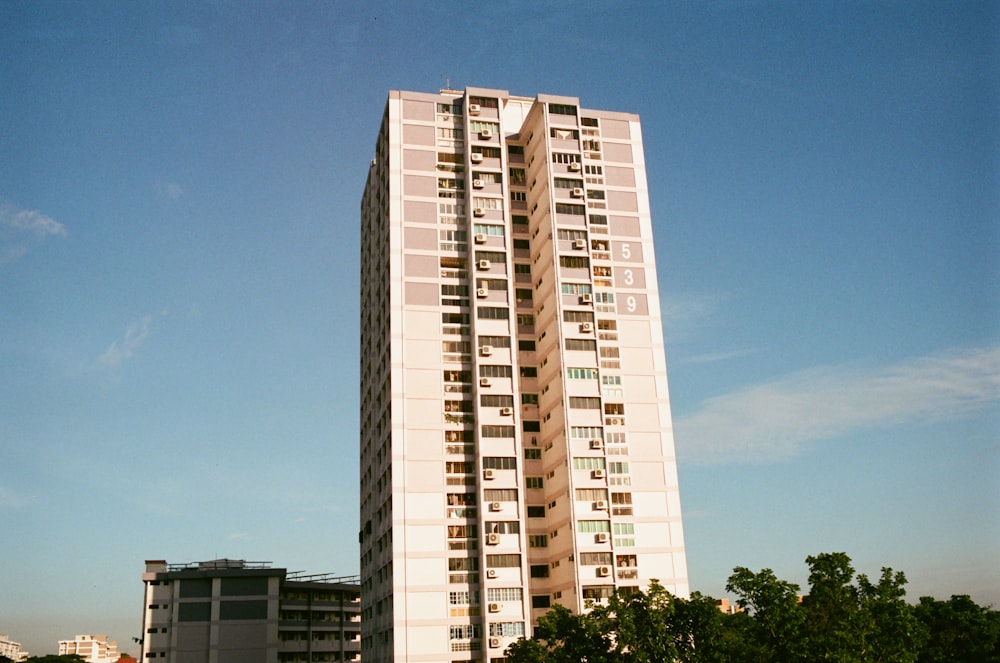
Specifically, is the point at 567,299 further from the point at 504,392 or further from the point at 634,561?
the point at 634,561

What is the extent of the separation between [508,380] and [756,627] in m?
28.2

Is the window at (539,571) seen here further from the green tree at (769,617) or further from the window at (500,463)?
the green tree at (769,617)

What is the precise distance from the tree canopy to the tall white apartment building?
12.8 meters

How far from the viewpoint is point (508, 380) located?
6894 cm

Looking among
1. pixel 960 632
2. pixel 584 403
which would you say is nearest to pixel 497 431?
pixel 584 403

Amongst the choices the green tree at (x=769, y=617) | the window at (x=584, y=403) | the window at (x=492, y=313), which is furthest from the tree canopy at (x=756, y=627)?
the window at (x=492, y=313)

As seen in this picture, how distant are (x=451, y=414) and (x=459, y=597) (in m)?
13.2

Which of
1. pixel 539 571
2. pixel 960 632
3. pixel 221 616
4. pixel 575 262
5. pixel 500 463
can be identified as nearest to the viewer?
pixel 960 632

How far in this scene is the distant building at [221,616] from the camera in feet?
332

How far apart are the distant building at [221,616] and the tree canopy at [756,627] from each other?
60189 mm

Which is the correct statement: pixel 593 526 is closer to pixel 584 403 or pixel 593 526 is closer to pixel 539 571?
pixel 539 571

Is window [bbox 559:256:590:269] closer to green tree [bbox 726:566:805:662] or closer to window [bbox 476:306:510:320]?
window [bbox 476:306:510:320]

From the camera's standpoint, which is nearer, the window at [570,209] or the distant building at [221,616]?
the window at [570,209]

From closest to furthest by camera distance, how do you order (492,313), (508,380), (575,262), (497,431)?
(497,431) < (508,380) < (492,313) < (575,262)
